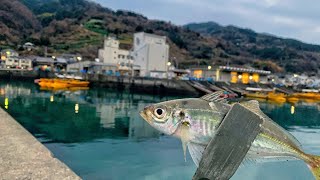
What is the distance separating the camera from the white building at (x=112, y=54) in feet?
302

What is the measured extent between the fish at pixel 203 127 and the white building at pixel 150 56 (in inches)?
2686

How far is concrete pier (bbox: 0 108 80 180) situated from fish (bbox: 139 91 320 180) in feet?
19.1

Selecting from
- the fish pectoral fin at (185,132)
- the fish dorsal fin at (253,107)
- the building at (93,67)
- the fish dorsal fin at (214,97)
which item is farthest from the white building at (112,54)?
the fish pectoral fin at (185,132)

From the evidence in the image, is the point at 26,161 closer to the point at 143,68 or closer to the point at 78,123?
the point at 78,123

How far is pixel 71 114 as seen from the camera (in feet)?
94.9

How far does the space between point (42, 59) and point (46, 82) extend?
35.6 meters

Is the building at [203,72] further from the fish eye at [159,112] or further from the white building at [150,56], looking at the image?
the fish eye at [159,112]

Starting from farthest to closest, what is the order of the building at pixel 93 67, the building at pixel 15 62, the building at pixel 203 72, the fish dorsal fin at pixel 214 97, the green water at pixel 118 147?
the building at pixel 15 62
the building at pixel 93 67
the building at pixel 203 72
the green water at pixel 118 147
the fish dorsal fin at pixel 214 97

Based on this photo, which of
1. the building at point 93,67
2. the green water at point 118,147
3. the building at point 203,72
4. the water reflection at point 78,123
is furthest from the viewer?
the building at point 93,67

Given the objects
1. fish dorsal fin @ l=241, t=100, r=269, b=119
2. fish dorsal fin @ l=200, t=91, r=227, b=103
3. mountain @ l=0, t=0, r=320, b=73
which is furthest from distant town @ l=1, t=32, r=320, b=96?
fish dorsal fin @ l=241, t=100, r=269, b=119

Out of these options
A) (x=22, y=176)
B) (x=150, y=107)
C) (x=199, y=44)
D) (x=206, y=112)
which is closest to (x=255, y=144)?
(x=206, y=112)

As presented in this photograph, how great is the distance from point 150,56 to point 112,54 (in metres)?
24.2

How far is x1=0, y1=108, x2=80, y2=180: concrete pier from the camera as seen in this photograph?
772cm

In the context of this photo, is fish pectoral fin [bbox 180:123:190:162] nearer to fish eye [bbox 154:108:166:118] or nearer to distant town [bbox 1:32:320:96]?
fish eye [bbox 154:108:166:118]
